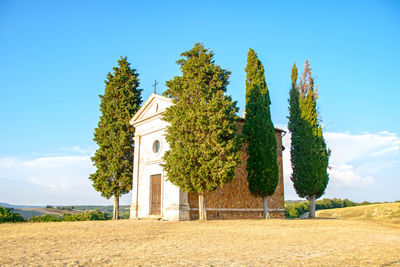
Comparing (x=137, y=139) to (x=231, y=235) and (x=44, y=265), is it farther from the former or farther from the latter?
(x=44, y=265)

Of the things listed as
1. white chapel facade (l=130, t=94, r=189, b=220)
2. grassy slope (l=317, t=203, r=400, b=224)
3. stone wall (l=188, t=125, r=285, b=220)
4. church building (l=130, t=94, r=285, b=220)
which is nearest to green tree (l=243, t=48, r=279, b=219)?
stone wall (l=188, t=125, r=285, b=220)

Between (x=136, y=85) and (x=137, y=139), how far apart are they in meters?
5.02

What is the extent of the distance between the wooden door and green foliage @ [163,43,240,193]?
293 cm

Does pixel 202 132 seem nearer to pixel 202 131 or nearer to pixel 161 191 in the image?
pixel 202 131

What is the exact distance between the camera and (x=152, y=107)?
20422 millimetres

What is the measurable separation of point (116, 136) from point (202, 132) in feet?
27.8

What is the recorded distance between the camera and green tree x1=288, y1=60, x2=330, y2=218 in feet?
69.9

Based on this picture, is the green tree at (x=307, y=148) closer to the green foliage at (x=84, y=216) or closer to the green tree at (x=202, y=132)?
the green tree at (x=202, y=132)

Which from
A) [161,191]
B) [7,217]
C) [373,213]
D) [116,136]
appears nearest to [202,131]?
[161,191]

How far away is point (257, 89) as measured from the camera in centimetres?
1922

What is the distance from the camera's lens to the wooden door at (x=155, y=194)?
18.7 metres

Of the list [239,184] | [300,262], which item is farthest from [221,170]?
[300,262]

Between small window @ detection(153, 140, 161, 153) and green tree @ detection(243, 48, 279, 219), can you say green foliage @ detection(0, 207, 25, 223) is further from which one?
green tree @ detection(243, 48, 279, 219)

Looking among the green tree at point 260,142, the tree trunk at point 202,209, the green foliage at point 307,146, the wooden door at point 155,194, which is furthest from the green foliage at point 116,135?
the green foliage at point 307,146
